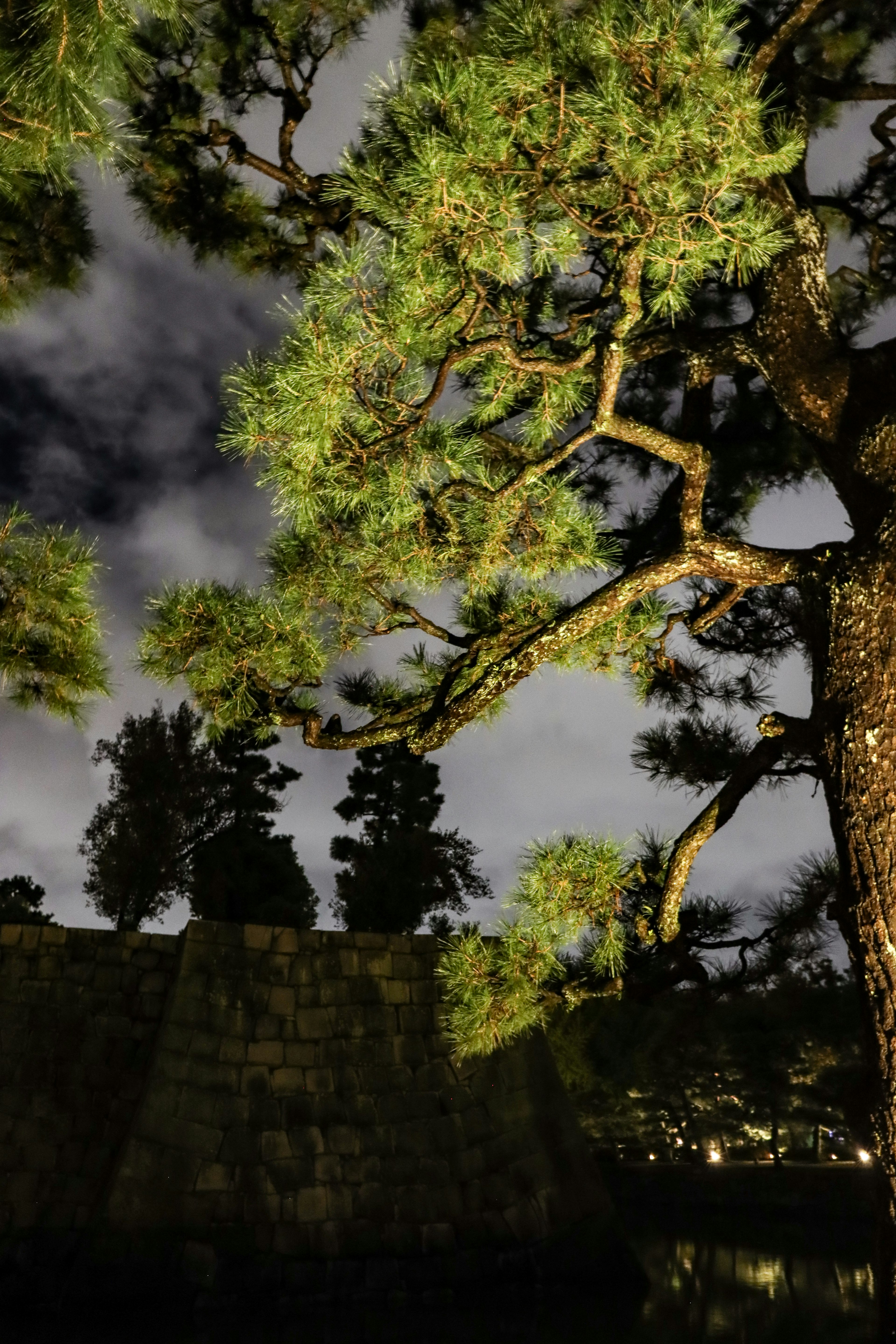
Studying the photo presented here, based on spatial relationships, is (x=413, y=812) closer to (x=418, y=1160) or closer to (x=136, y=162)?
(x=418, y=1160)

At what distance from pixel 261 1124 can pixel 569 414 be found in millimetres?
3468

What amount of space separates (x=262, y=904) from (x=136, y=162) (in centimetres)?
903

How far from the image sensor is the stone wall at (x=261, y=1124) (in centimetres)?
414

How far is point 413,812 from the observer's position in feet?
36.2

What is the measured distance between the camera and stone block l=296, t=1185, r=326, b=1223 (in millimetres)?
4297

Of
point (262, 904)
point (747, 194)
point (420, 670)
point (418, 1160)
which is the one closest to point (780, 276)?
point (747, 194)

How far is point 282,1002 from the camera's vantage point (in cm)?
464

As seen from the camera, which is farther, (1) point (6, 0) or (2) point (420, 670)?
(2) point (420, 670)

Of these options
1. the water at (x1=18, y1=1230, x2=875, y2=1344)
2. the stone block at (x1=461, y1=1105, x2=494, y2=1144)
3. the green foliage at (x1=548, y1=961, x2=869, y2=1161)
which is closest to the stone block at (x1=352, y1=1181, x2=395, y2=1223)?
the water at (x1=18, y1=1230, x2=875, y2=1344)

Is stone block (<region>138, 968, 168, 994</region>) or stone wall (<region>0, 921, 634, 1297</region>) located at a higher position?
stone block (<region>138, 968, 168, 994</region>)

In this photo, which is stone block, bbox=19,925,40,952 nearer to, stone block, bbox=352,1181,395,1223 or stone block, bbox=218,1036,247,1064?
stone block, bbox=218,1036,247,1064

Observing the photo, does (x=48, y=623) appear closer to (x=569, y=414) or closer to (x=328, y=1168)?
(x=569, y=414)

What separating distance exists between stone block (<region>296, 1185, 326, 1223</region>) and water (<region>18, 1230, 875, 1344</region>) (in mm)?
349

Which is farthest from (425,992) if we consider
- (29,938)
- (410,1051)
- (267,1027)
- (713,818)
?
(713,818)
